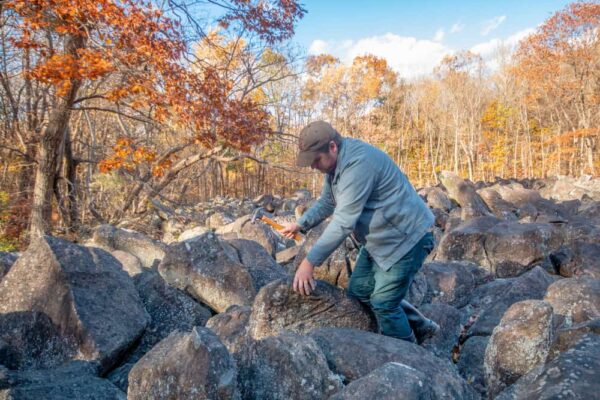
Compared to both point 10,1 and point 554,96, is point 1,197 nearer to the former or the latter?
point 10,1

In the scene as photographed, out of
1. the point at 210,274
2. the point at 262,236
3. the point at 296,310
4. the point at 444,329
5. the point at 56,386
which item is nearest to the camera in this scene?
the point at 56,386

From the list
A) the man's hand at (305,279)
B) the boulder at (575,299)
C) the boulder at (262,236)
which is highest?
the man's hand at (305,279)

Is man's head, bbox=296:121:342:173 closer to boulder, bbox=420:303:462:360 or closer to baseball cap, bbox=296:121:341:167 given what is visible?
baseball cap, bbox=296:121:341:167

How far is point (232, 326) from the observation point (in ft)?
11.0

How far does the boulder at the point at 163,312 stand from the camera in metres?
3.65

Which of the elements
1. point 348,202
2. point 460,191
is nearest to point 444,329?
point 348,202

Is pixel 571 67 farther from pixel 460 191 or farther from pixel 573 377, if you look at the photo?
pixel 573 377

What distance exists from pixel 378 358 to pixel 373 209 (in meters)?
0.92

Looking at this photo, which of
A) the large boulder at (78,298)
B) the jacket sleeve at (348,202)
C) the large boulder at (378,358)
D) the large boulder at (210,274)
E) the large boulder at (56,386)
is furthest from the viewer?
the large boulder at (210,274)

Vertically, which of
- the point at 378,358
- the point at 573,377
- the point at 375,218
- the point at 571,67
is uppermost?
the point at 571,67

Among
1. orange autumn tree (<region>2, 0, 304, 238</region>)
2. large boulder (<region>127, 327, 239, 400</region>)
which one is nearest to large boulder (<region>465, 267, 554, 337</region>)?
large boulder (<region>127, 327, 239, 400</region>)

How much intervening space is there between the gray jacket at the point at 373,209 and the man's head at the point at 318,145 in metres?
0.07

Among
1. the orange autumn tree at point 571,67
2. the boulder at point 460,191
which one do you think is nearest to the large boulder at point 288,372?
the boulder at point 460,191

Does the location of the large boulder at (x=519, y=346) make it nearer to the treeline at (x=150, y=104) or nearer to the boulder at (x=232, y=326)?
the boulder at (x=232, y=326)
